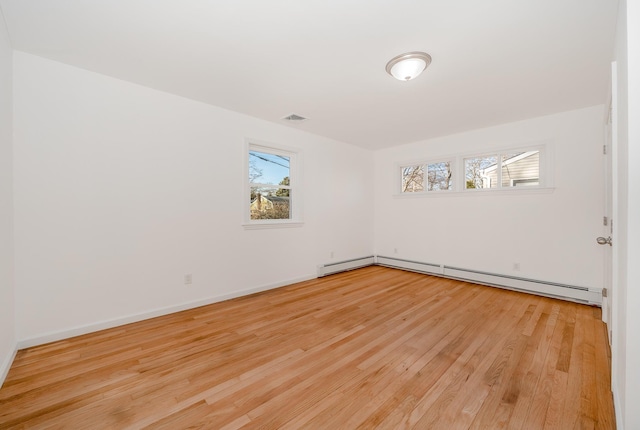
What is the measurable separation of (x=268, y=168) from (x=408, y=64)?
2.45 m

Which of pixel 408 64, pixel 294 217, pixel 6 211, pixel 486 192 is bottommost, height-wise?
pixel 294 217

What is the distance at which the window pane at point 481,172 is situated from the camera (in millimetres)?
4215

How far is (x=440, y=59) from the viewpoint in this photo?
2.30 metres

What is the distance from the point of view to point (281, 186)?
419 cm

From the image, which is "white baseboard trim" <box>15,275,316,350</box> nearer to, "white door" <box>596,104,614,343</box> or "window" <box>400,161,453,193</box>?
"window" <box>400,161,453,193</box>

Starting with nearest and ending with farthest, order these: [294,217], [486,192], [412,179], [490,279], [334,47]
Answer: [334,47]
[490,279]
[486,192]
[294,217]
[412,179]

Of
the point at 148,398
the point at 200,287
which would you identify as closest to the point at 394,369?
the point at 148,398

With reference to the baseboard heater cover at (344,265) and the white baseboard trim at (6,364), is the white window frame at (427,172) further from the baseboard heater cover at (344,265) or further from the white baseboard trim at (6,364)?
the white baseboard trim at (6,364)

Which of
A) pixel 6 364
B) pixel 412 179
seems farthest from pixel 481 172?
pixel 6 364

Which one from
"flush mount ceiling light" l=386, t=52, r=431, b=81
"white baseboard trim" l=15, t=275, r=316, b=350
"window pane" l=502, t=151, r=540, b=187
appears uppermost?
"flush mount ceiling light" l=386, t=52, r=431, b=81

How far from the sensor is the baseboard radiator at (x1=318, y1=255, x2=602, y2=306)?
10.8 feet

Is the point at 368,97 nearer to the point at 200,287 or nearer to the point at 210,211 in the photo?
the point at 210,211

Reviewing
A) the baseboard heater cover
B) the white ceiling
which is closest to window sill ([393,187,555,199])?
the white ceiling

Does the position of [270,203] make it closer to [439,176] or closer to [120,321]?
[120,321]
